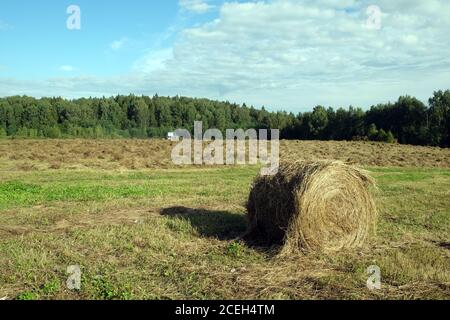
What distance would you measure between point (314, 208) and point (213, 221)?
311 cm

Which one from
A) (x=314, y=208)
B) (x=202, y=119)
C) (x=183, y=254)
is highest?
(x=202, y=119)

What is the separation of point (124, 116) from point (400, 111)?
179ft

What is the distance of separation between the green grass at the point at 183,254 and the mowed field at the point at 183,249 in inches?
0.8

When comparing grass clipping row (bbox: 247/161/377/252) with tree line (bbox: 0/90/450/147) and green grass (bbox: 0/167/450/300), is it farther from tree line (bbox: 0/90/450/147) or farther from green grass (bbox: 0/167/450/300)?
tree line (bbox: 0/90/450/147)

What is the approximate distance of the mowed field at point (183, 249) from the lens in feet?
21.7

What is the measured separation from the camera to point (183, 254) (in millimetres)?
8328

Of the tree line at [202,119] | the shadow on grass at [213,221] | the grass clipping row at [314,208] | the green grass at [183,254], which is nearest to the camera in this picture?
the green grass at [183,254]

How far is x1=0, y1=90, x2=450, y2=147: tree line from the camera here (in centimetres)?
6378

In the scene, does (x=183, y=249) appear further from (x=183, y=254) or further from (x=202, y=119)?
(x=202, y=119)

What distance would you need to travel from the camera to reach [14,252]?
8164 millimetres
